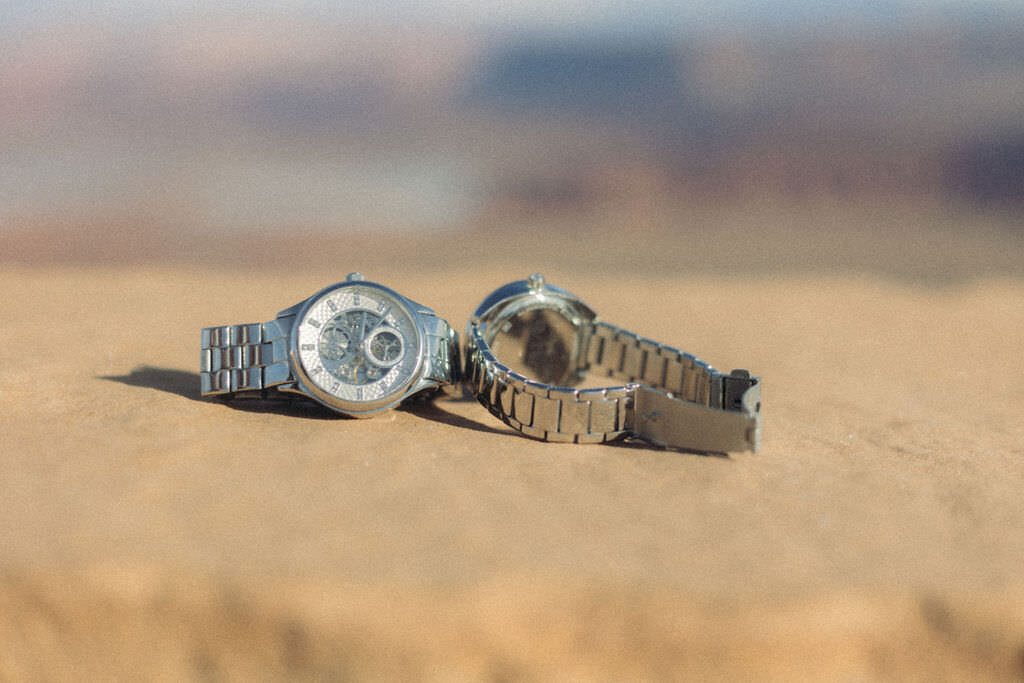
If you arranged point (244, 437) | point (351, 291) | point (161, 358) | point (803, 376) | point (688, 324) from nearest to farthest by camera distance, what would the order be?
point (244, 437)
point (351, 291)
point (161, 358)
point (803, 376)
point (688, 324)

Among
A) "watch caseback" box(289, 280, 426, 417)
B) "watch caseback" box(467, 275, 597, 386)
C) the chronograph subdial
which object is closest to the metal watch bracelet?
"watch caseback" box(467, 275, 597, 386)

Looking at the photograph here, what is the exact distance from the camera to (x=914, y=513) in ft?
10.4

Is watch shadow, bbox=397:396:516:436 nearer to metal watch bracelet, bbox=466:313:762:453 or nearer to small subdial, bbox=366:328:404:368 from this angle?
metal watch bracelet, bbox=466:313:762:453

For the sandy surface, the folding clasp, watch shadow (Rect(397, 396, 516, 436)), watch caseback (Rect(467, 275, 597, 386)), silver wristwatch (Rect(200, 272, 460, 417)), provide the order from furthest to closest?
watch caseback (Rect(467, 275, 597, 386)), watch shadow (Rect(397, 396, 516, 436)), silver wristwatch (Rect(200, 272, 460, 417)), the folding clasp, the sandy surface

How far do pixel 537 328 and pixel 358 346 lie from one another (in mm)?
1235

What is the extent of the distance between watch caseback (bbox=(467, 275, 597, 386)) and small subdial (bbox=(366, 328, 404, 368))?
0.48 m

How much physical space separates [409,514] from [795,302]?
622 cm

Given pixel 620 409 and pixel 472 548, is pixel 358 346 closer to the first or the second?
pixel 620 409

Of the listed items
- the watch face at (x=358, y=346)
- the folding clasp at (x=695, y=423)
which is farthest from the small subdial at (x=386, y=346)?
the folding clasp at (x=695, y=423)

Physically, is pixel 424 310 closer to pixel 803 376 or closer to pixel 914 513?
pixel 914 513

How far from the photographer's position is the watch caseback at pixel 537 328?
4.48 metres

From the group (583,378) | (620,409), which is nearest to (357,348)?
(620,409)

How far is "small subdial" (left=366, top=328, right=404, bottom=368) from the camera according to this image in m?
3.93

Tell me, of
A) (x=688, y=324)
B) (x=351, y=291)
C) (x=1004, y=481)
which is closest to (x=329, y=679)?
(x=351, y=291)
